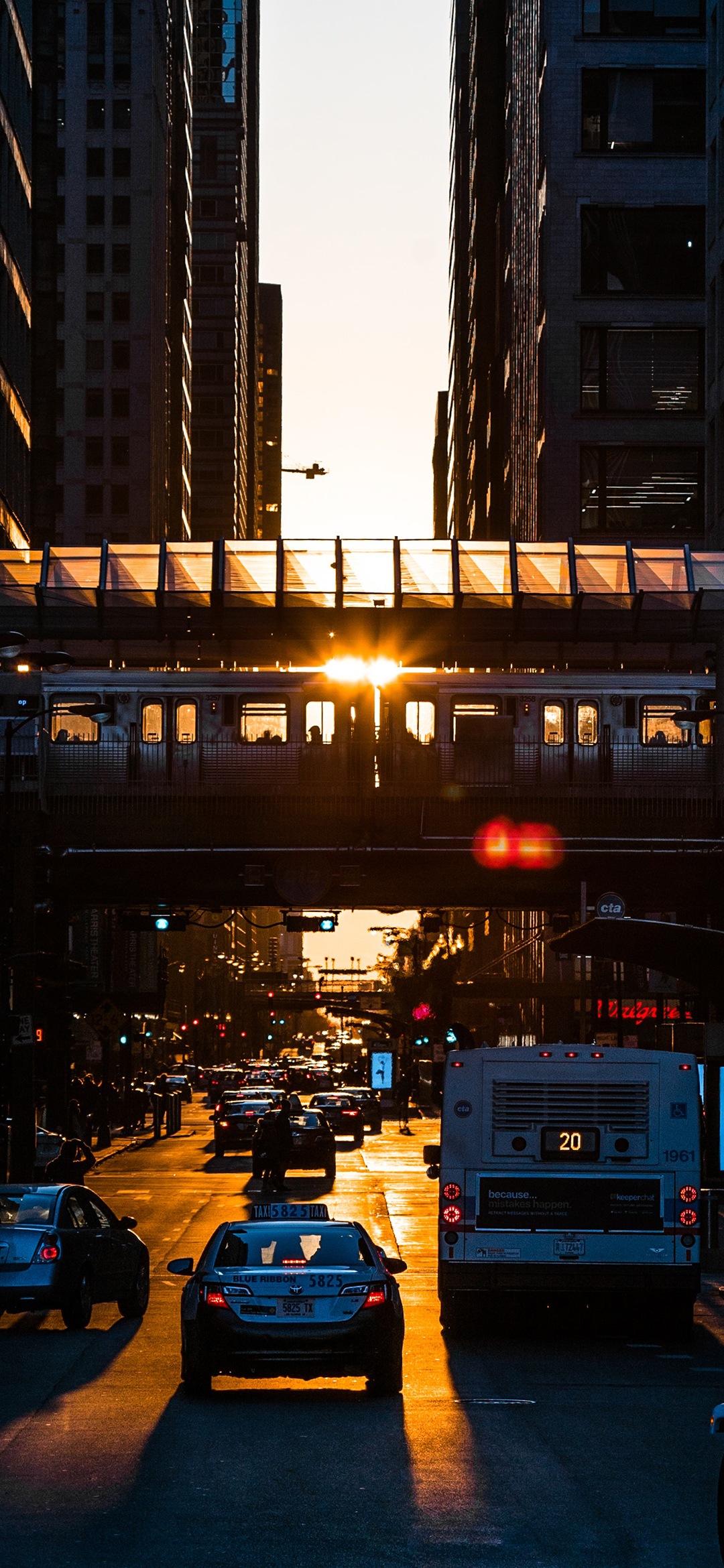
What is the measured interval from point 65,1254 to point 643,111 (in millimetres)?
77345

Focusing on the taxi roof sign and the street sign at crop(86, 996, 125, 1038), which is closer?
the taxi roof sign

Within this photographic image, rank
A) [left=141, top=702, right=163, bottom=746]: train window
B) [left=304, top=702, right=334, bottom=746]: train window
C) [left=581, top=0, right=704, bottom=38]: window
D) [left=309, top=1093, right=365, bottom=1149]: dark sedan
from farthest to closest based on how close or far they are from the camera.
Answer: [left=581, top=0, right=704, bottom=38]: window, [left=309, top=1093, right=365, bottom=1149]: dark sedan, [left=141, top=702, right=163, bottom=746]: train window, [left=304, top=702, right=334, bottom=746]: train window

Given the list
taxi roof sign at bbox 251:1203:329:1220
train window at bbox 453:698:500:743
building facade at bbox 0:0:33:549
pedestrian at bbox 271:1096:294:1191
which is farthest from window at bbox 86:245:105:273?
taxi roof sign at bbox 251:1203:329:1220

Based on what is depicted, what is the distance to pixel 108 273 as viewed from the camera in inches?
5187

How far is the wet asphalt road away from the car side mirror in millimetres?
880

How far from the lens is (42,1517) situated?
10.1m

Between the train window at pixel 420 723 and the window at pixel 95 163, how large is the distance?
94357mm

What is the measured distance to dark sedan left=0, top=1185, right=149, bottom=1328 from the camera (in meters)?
18.7

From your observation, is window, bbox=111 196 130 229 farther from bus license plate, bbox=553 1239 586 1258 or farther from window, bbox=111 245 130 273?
bus license plate, bbox=553 1239 586 1258

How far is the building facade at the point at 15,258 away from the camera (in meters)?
61.2

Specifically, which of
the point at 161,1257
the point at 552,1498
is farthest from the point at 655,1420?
the point at 161,1257

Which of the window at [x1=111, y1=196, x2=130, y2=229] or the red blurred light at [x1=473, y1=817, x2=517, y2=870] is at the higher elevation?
the window at [x1=111, y1=196, x2=130, y2=229]

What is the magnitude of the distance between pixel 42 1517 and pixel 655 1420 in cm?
512

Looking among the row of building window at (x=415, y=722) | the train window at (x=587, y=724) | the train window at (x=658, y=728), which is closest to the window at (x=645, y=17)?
the train window at (x=658, y=728)
